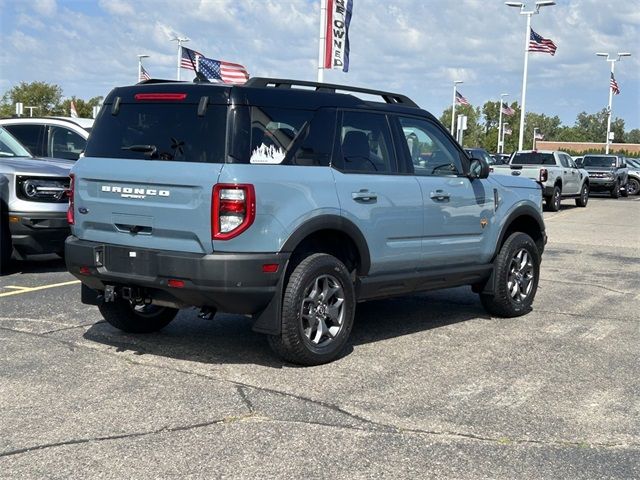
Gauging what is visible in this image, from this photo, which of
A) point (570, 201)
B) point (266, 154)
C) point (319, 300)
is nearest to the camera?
point (266, 154)

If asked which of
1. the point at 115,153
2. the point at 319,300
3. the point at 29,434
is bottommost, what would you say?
the point at 29,434

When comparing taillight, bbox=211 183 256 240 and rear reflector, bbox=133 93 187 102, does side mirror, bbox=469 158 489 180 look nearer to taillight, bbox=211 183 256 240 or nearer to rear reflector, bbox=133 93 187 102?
taillight, bbox=211 183 256 240

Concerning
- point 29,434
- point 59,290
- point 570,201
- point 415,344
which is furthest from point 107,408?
point 570,201

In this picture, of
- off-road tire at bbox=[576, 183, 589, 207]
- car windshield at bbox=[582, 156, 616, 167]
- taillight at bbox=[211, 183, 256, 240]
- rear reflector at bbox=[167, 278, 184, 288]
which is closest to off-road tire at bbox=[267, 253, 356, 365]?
taillight at bbox=[211, 183, 256, 240]

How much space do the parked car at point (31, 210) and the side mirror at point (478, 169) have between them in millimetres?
4807

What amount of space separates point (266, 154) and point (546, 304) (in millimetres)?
4313

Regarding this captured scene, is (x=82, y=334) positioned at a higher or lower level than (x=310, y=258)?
lower

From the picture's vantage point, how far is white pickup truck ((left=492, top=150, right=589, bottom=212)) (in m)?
22.3

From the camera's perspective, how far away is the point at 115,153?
18.8 feet

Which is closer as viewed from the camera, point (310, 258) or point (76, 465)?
point (76, 465)

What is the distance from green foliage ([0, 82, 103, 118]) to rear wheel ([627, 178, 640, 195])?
41984 millimetres

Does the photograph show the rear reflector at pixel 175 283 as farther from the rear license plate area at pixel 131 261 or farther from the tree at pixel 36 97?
the tree at pixel 36 97

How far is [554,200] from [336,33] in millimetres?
9827

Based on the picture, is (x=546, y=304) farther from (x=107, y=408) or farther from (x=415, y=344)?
(x=107, y=408)
